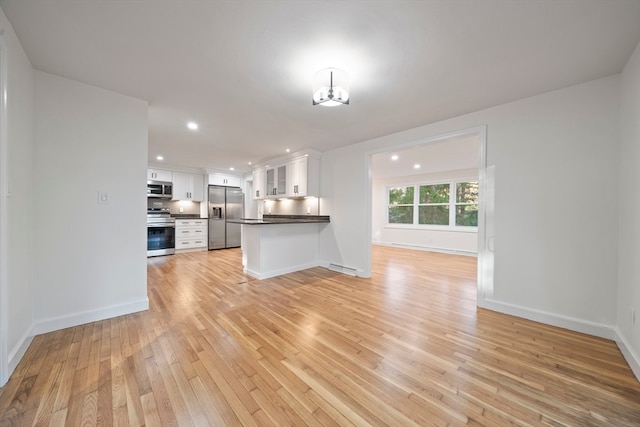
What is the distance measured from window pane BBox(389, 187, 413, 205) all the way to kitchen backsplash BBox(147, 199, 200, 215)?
21.3 ft

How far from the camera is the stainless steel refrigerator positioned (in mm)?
6891

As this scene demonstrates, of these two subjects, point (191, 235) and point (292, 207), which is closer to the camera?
point (292, 207)

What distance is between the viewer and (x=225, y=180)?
7.14 meters

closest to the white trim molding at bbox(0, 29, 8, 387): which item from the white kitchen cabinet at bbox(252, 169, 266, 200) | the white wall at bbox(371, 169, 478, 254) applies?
the white kitchen cabinet at bbox(252, 169, 266, 200)

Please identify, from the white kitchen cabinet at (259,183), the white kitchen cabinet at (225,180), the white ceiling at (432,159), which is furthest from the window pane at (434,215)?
the white kitchen cabinet at (225,180)

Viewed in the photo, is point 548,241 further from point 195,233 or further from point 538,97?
point 195,233

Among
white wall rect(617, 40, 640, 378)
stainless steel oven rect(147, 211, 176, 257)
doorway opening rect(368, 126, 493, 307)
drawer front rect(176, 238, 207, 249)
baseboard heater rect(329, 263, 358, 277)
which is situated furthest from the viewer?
drawer front rect(176, 238, 207, 249)

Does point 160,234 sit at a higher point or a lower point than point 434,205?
lower

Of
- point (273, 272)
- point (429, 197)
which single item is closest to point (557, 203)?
point (273, 272)

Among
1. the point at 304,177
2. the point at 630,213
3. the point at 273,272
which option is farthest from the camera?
the point at 304,177

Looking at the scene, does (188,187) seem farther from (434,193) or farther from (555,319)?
(555,319)

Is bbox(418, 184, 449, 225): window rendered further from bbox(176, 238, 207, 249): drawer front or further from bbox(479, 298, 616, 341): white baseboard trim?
bbox(176, 238, 207, 249): drawer front

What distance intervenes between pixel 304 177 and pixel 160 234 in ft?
13.4

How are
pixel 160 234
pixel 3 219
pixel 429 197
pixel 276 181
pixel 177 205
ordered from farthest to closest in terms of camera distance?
pixel 429 197 < pixel 177 205 < pixel 160 234 < pixel 276 181 < pixel 3 219
